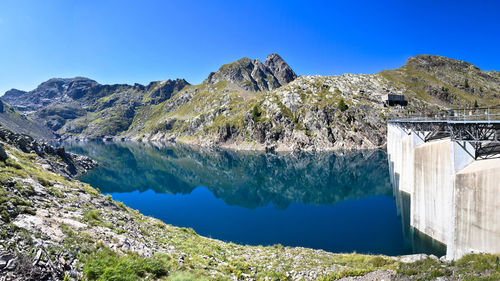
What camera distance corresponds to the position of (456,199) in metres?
22.3

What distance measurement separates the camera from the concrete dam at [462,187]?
1964cm

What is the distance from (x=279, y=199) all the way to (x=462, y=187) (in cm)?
4141

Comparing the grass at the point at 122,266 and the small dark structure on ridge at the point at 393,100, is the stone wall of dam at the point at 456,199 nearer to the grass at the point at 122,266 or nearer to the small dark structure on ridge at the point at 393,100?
the grass at the point at 122,266

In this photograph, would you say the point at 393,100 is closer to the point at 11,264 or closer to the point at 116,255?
the point at 116,255

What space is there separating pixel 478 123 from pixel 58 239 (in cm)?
3438

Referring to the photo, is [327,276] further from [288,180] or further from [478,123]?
[288,180]

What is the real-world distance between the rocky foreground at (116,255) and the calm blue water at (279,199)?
1391 cm

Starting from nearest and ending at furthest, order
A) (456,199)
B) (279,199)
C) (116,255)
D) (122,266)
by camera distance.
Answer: (122,266), (116,255), (456,199), (279,199)

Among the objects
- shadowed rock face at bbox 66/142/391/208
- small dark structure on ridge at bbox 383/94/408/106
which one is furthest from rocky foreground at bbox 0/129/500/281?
small dark structure on ridge at bbox 383/94/408/106

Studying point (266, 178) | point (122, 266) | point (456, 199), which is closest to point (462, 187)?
point (456, 199)

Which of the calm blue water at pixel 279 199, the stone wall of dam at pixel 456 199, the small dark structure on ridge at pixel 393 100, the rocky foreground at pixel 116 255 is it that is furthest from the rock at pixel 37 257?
the small dark structure on ridge at pixel 393 100

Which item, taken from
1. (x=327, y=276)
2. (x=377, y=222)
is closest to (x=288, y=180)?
(x=377, y=222)

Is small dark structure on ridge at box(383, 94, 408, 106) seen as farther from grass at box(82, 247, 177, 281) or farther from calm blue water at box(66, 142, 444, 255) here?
grass at box(82, 247, 177, 281)

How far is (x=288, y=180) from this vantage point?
7925 cm
